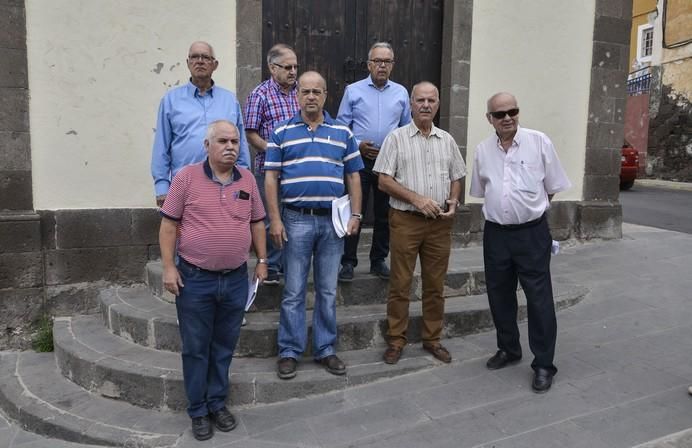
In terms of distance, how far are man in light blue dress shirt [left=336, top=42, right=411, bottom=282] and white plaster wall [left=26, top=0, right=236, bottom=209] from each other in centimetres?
157

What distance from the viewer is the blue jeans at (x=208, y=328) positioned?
10.8 ft

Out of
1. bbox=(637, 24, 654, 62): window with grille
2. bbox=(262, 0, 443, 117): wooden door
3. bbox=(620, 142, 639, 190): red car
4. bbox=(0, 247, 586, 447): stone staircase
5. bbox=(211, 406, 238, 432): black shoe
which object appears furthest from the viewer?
bbox=(637, 24, 654, 62): window with grille

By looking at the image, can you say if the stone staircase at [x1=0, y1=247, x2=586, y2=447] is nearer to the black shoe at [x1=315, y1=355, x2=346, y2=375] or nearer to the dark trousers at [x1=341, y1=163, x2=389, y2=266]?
the black shoe at [x1=315, y1=355, x2=346, y2=375]

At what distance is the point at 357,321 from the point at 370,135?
1.36 m

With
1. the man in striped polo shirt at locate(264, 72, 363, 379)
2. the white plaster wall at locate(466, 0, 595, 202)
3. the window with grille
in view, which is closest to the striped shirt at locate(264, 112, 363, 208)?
the man in striped polo shirt at locate(264, 72, 363, 379)

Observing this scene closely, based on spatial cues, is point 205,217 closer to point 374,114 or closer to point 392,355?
point 392,355

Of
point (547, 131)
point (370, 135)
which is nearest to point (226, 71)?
point (370, 135)

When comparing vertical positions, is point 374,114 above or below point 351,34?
below

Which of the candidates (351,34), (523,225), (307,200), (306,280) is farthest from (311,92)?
(351,34)

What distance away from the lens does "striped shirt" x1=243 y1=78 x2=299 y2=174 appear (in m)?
4.27

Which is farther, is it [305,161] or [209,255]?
[305,161]

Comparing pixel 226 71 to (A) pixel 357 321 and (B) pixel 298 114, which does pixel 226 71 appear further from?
(A) pixel 357 321

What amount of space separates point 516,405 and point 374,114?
2230mm

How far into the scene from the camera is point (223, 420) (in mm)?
3510
